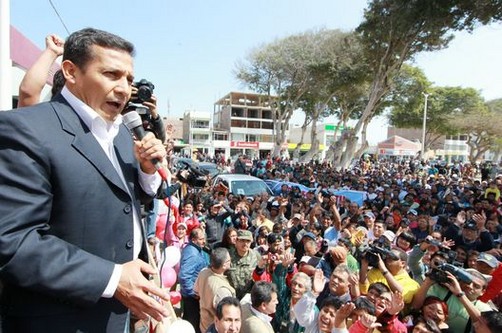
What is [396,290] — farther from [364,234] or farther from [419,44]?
[419,44]

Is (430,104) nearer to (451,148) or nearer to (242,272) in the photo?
(451,148)

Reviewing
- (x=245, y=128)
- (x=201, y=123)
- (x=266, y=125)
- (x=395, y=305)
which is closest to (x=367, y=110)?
(x=395, y=305)

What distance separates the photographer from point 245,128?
49.8 metres

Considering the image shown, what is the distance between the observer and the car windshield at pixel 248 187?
1062 centimetres

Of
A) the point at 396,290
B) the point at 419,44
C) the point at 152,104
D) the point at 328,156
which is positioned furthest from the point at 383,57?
the point at 152,104

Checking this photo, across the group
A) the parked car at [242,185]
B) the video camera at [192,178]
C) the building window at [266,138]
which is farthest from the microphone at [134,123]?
the building window at [266,138]

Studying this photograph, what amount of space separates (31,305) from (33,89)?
112 centimetres

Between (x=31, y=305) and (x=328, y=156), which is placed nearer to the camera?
(x=31, y=305)

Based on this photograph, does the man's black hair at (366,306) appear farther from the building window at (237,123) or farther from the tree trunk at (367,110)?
the building window at (237,123)

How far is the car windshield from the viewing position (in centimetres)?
1062

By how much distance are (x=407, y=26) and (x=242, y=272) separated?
14980mm

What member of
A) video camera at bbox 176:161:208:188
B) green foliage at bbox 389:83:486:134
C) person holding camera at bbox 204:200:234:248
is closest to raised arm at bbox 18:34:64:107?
video camera at bbox 176:161:208:188

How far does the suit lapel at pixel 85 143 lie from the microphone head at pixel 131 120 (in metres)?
0.37

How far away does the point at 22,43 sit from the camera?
1127 cm
